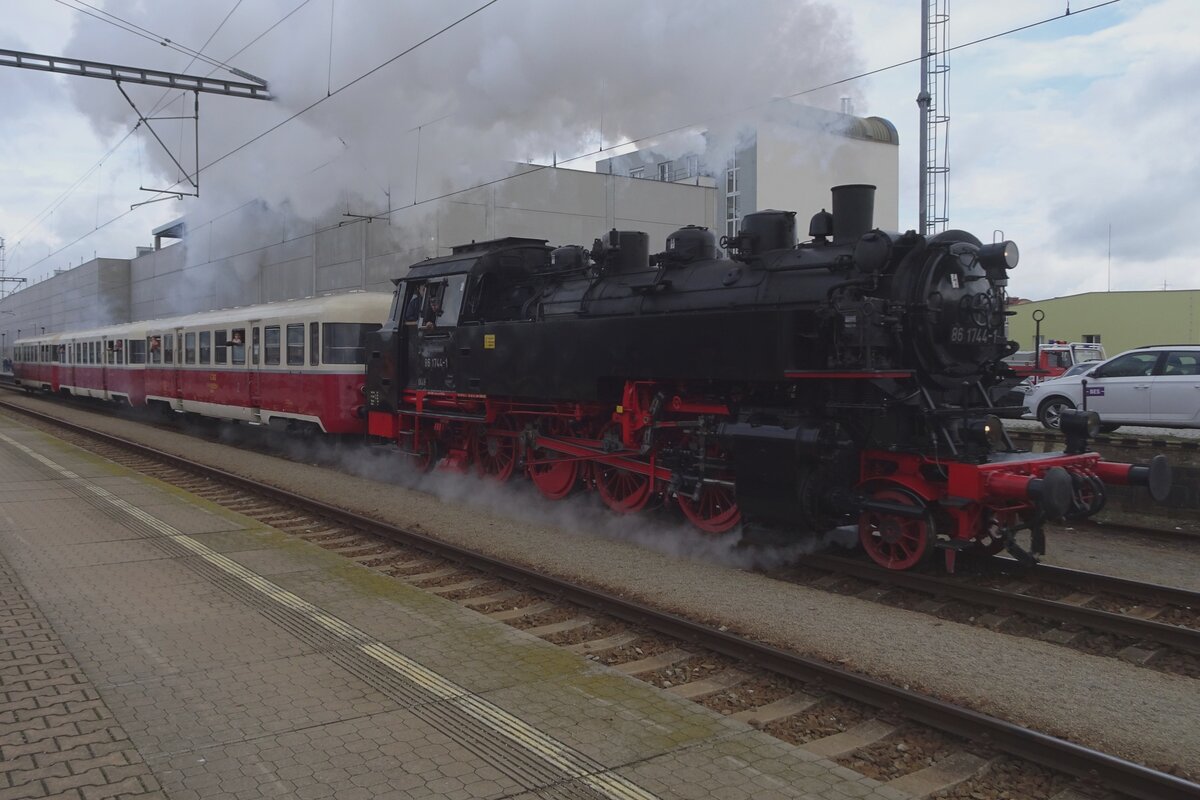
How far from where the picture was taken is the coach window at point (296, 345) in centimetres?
1388

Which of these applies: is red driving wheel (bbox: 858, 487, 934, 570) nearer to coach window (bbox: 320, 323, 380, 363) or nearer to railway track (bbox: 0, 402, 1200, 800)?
railway track (bbox: 0, 402, 1200, 800)

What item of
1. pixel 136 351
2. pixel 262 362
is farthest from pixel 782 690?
pixel 136 351

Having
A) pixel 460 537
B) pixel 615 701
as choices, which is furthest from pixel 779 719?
pixel 460 537

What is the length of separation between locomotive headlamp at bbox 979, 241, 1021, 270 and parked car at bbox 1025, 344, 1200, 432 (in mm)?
5702

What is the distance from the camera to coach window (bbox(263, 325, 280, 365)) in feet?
47.9

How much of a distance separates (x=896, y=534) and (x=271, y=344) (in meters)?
11.5

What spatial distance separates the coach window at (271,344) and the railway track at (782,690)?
7979 millimetres

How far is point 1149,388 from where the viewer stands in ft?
40.6

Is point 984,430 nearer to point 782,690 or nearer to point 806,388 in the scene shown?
point 806,388

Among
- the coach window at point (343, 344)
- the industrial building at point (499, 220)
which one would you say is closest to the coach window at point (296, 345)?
the coach window at point (343, 344)

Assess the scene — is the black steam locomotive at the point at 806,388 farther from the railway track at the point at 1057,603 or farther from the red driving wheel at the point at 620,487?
the railway track at the point at 1057,603

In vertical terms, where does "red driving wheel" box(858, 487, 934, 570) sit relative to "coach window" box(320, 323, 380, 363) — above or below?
below

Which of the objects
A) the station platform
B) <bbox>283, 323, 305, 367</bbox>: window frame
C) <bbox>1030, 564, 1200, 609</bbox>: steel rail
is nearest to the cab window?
<bbox>283, 323, 305, 367</bbox>: window frame

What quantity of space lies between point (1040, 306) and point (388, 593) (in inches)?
1727
